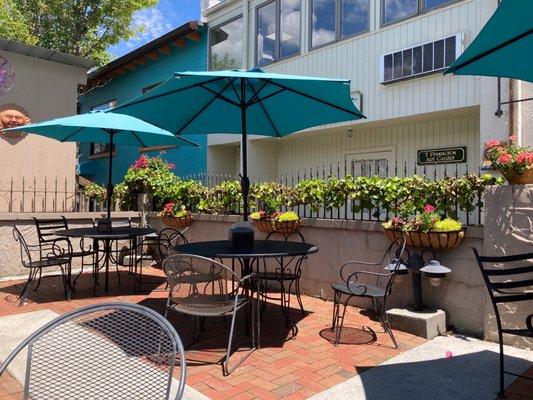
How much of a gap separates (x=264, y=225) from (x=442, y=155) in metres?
4.17

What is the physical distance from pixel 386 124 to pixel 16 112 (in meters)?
7.71

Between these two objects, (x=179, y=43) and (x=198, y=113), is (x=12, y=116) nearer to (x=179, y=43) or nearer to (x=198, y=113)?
(x=179, y=43)

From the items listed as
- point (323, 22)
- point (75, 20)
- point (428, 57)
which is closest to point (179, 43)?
point (75, 20)

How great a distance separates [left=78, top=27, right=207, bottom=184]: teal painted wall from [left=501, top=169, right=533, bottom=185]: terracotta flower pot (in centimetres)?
891

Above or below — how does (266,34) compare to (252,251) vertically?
above

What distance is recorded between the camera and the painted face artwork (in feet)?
30.2

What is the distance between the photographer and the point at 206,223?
24.2 ft

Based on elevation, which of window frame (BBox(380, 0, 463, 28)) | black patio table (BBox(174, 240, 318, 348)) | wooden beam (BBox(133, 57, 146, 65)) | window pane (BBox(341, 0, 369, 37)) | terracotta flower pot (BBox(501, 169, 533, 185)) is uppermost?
wooden beam (BBox(133, 57, 146, 65))

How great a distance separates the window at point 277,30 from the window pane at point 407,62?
2.82m

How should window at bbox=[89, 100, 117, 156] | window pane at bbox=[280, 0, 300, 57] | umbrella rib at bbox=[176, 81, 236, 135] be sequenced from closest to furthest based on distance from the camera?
umbrella rib at bbox=[176, 81, 236, 135]
window pane at bbox=[280, 0, 300, 57]
window at bbox=[89, 100, 117, 156]

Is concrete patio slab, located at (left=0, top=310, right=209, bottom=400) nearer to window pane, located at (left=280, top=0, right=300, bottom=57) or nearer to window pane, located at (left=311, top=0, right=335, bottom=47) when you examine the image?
window pane, located at (left=311, top=0, right=335, bottom=47)

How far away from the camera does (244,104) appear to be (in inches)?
179

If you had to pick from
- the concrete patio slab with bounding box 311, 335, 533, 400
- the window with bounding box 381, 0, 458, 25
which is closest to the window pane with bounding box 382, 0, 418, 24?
the window with bounding box 381, 0, 458, 25

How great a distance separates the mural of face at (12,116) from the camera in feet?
30.2
